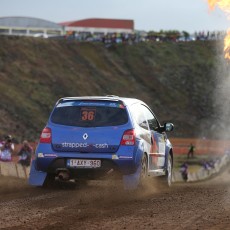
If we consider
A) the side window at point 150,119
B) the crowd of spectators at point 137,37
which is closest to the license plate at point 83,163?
the side window at point 150,119

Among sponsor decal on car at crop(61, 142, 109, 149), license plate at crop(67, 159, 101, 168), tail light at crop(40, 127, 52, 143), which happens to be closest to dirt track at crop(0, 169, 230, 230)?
license plate at crop(67, 159, 101, 168)

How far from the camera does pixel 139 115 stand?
11.8m

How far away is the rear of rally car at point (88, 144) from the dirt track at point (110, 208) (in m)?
0.40

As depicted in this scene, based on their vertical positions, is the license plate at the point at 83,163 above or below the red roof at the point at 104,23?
below

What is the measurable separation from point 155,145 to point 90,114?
72.2 inches

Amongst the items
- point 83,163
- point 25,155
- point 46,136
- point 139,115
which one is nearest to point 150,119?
point 139,115

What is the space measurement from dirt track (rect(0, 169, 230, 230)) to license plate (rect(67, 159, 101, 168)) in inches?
18.6

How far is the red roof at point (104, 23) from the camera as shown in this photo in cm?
11244

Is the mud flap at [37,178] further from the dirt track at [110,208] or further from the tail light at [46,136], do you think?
the tail light at [46,136]

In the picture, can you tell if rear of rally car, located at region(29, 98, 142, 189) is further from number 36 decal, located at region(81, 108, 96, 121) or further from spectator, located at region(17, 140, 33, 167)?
spectator, located at region(17, 140, 33, 167)

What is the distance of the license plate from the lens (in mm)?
10829

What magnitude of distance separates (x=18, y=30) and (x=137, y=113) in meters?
81.6

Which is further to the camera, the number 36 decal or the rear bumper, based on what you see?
the number 36 decal

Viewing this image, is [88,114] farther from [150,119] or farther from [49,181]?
[150,119]
